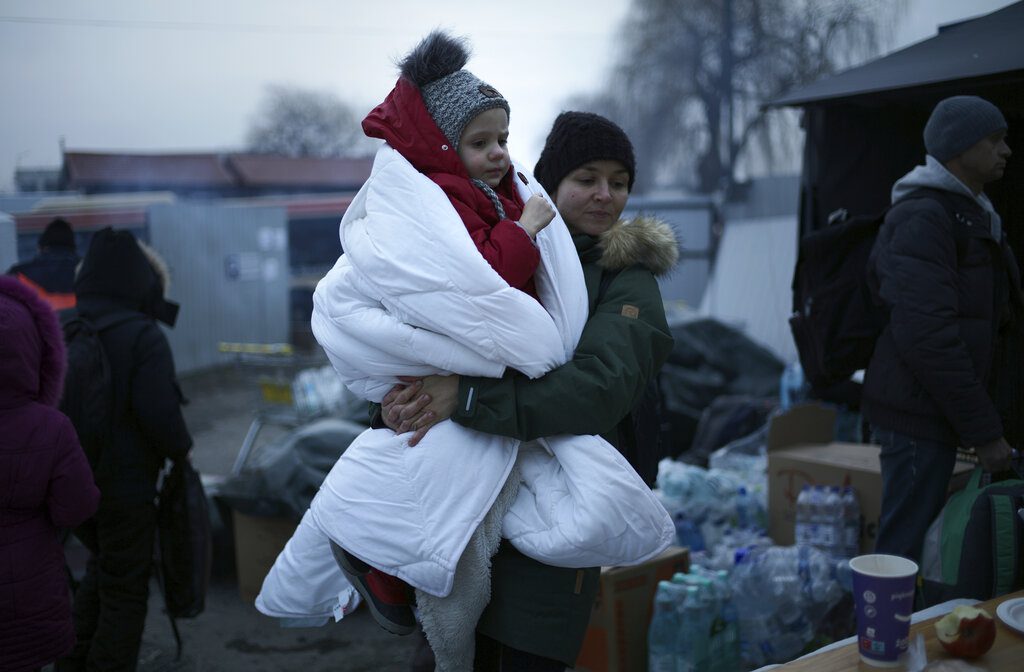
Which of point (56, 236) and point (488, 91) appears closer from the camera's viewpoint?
point (488, 91)

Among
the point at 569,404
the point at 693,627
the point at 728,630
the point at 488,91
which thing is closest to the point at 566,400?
the point at 569,404

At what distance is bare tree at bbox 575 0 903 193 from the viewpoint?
14.7 metres

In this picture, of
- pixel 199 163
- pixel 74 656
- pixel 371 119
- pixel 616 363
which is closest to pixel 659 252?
pixel 616 363

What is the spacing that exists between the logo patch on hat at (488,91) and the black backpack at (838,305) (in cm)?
215

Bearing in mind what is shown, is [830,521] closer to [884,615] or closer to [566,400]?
[884,615]

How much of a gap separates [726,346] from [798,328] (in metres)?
4.74

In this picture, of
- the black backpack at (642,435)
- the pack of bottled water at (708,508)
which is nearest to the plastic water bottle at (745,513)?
the pack of bottled water at (708,508)

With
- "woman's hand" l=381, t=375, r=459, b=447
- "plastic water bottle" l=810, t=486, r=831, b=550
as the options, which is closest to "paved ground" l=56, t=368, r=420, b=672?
"plastic water bottle" l=810, t=486, r=831, b=550

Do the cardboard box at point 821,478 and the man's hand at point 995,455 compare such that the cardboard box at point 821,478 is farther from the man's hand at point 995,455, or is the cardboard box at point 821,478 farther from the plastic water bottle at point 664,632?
the plastic water bottle at point 664,632

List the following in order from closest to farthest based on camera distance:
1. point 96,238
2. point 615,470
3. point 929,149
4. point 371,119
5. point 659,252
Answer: point 615,470
point 371,119
point 659,252
point 929,149
point 96,238

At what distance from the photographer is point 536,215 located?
179 cm

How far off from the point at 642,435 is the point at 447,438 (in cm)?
67

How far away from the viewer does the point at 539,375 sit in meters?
1.72

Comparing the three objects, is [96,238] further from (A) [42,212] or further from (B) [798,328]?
Answer: (A) [42,212]
